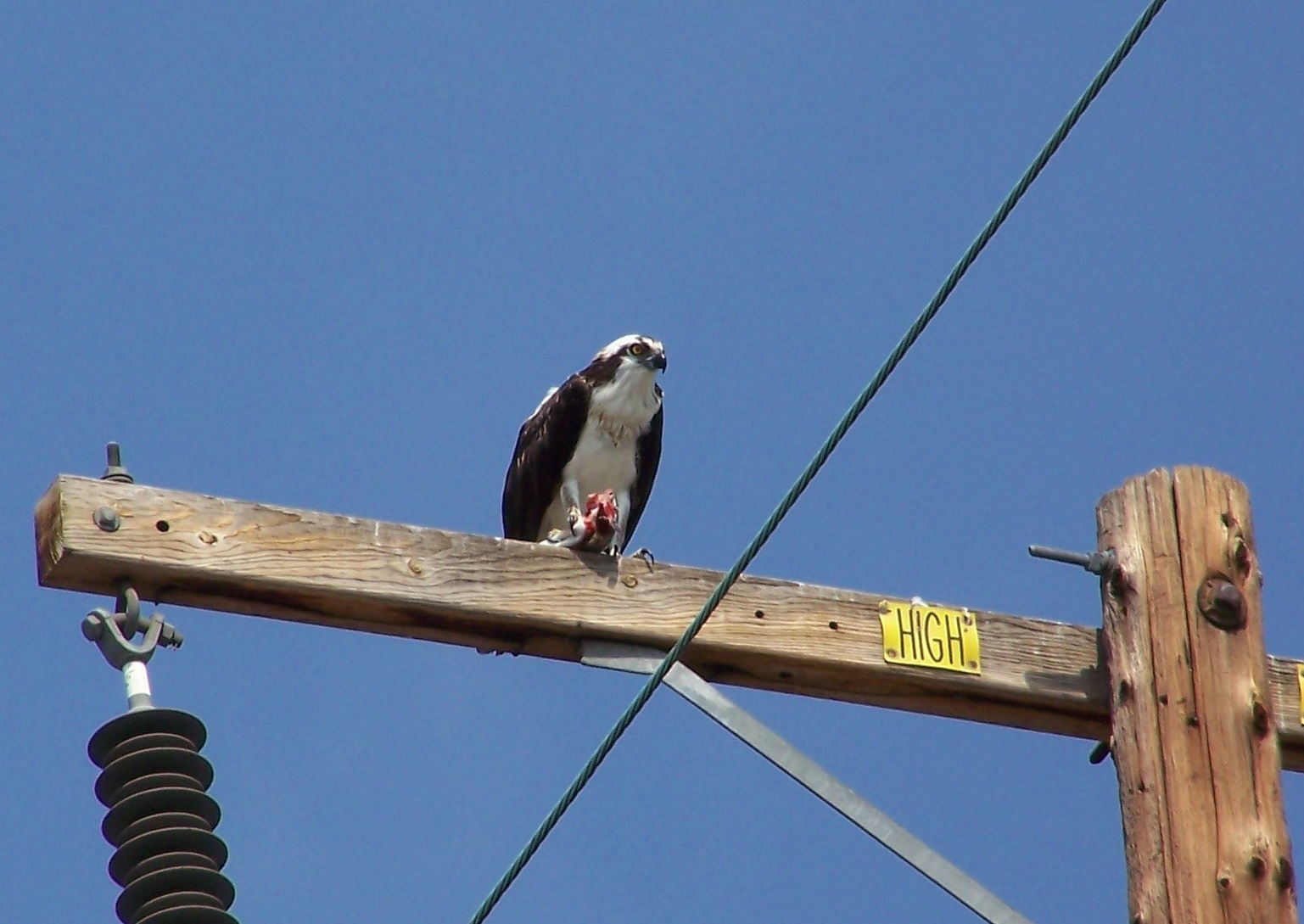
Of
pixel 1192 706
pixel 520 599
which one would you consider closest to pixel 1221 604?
pixel 1192 706

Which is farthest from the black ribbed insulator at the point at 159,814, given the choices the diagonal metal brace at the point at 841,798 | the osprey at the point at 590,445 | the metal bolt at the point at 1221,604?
the osprey at the point at 590,445

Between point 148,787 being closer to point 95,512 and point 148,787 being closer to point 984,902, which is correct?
point 95,512

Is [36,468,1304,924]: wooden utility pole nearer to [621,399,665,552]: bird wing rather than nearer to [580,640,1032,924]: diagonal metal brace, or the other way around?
[580,640,1032,924]: diagonal metal brace

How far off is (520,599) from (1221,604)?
1652 millimetres

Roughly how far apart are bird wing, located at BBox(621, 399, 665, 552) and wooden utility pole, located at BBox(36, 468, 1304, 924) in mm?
3166

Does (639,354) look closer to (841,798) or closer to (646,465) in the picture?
(646,465)

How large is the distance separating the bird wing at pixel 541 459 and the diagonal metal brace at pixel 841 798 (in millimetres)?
3097

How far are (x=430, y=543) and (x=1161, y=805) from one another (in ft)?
5.93

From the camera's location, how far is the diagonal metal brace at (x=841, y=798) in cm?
622

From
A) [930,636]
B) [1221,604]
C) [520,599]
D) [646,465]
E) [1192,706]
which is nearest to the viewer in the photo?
[1192,706]

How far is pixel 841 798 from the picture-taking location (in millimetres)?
6320

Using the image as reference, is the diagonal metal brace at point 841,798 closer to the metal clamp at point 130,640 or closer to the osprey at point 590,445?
the metal clamp at point 130,640

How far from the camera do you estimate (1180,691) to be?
6.33 meters

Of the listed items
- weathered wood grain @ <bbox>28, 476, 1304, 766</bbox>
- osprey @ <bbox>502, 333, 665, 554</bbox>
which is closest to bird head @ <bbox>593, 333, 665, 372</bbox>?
osprey @ <bbox>502, 333, 665, 554</bbox>
